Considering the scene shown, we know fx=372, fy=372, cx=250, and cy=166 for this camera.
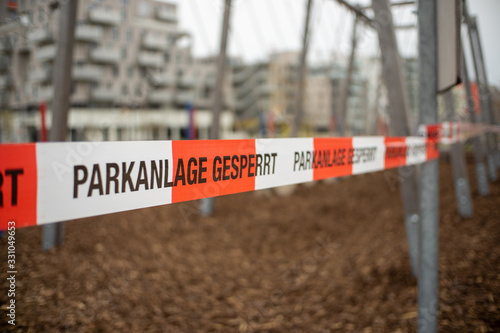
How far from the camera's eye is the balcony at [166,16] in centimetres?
3975

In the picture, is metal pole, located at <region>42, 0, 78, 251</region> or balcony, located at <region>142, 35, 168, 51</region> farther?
balcony, located at <region>142, 35, 168, 51</region>

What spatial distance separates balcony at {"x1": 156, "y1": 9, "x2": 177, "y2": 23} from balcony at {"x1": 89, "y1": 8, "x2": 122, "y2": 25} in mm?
10651

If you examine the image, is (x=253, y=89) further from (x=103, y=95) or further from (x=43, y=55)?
(x=43, y=55)

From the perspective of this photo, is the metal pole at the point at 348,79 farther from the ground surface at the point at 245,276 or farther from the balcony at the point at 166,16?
the balcony at the point at 166,16

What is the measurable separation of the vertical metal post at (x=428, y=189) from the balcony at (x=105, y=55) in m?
35.4

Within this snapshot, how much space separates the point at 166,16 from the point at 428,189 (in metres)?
42.3

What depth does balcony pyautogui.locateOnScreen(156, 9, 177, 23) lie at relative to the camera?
39750 mm

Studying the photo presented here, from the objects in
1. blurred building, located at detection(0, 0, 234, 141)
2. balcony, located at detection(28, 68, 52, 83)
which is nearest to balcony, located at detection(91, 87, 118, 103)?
blurred building, located at detection(0, 0, 234, 141)

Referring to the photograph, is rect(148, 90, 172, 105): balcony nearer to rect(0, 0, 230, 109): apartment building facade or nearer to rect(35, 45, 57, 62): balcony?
rect(0, 0, 230, 109): apartment building facade

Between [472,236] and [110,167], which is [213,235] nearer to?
[472,236]

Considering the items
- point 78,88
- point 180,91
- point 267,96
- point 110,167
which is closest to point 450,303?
point 110,167

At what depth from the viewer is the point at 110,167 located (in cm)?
113

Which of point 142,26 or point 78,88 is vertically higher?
point 142,26

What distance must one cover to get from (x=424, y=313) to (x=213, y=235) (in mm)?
3883
